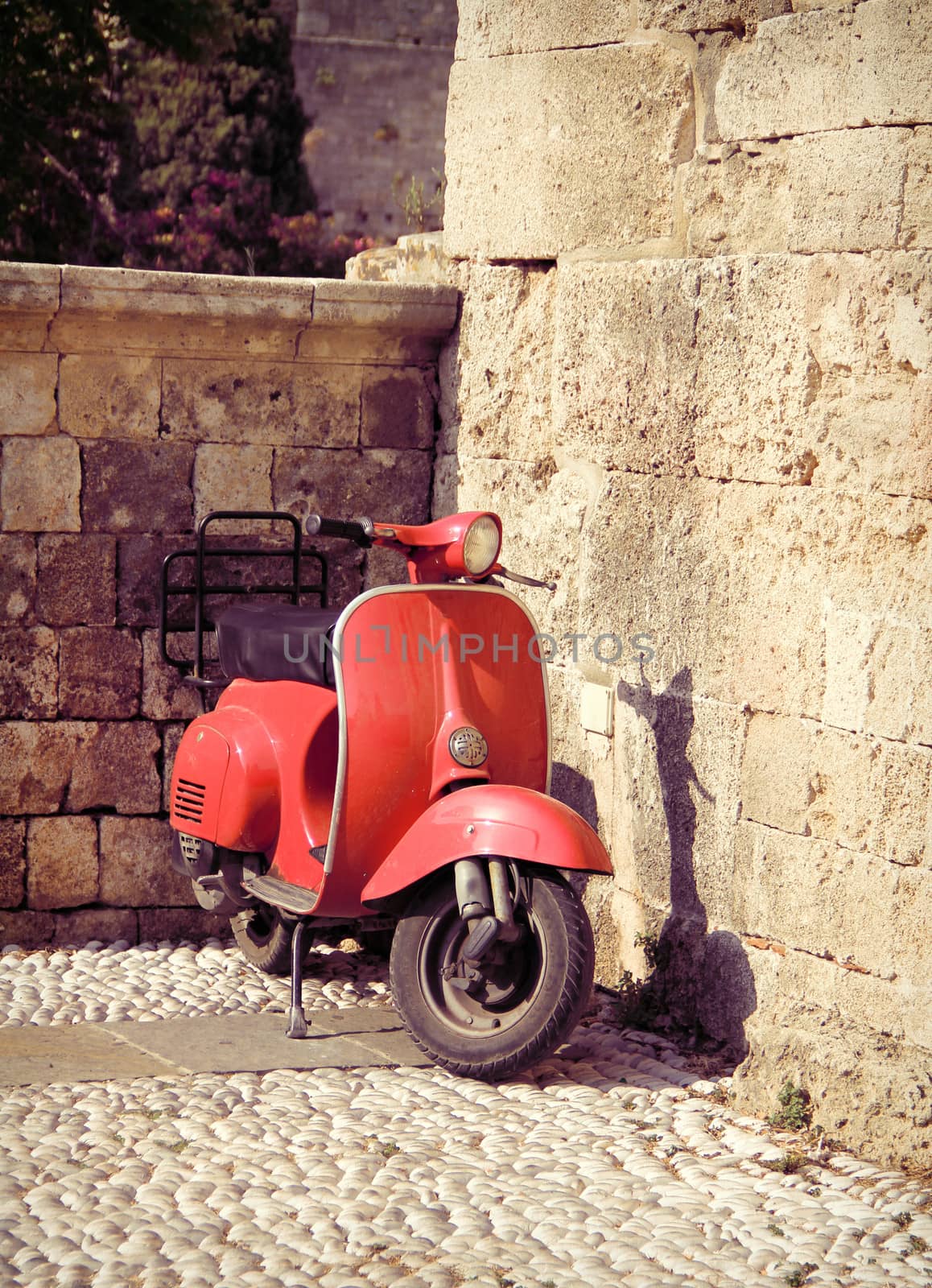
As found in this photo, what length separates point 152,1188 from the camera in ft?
10.3

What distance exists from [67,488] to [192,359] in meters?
0.56

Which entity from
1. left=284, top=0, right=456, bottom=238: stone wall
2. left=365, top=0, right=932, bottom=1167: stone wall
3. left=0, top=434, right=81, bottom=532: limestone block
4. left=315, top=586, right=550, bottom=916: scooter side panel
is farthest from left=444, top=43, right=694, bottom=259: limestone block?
left=284, top=0, right=456, bottom=238: stone wall

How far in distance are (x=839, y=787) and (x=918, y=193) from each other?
1.32 meters

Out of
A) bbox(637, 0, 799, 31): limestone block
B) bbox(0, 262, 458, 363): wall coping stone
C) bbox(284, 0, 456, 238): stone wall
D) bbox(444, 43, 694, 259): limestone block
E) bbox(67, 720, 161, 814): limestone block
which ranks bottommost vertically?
bbox(67, 720, 161, 814): limestone block

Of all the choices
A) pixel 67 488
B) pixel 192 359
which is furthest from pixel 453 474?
pixel 67 488

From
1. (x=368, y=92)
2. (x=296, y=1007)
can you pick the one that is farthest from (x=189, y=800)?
(x=368, y=92)

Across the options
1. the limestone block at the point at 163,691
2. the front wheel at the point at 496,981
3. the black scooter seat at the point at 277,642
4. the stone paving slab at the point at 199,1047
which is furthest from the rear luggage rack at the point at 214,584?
the front wheel at the point at 496,981

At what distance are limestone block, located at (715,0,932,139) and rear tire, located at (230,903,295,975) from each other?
2.50 m

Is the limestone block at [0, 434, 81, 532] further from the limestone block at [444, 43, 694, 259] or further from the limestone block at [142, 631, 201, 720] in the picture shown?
the limestone block at [444, 43, 694, 259]

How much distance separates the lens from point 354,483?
17.2 ft

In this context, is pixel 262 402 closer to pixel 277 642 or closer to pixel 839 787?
pixel 277 642

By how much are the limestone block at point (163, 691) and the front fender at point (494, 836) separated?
56.1 inches

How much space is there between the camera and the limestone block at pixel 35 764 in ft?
16.5

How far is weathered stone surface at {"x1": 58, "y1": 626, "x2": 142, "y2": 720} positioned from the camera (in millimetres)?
5039
